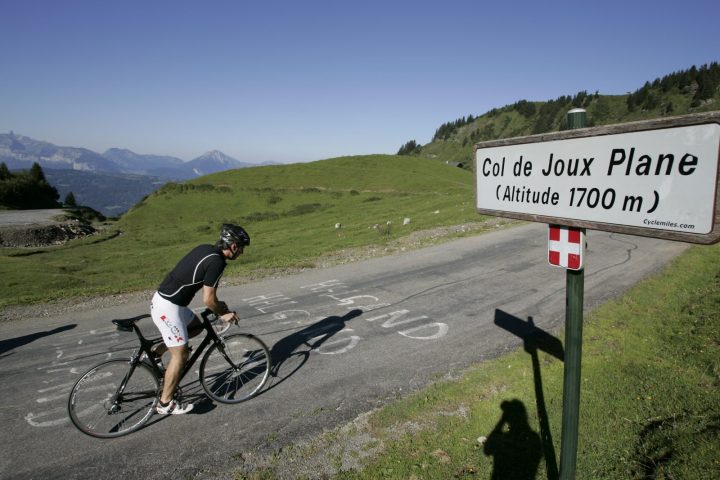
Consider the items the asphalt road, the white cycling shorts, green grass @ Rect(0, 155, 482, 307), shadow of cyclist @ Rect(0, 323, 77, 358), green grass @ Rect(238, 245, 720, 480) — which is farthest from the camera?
green grass @ Rect(0, 155, 482, 307)

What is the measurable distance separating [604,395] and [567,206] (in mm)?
4369

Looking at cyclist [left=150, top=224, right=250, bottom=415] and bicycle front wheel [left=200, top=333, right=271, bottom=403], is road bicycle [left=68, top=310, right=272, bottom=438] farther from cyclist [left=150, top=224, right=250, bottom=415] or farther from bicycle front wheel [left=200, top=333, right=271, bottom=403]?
cyclist [left=150, top=224, right=250, bottom=415]

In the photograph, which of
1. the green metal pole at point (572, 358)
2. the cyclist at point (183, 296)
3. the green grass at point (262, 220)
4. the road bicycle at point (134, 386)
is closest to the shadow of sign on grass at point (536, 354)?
the green metal pole at point (572, 358)

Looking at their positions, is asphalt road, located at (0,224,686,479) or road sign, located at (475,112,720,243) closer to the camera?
road sign, located at (475,112,720,243)

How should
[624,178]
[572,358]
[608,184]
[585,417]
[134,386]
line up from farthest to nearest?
[134,386]
[585,417]
[572,358]
[608,184]
[624,178]

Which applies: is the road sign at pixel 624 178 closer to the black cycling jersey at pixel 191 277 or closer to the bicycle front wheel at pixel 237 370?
the black cycling jersey at pixel 191 277

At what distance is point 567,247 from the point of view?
11.7 feet

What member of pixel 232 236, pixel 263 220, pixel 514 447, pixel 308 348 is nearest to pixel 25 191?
pixel 263 220

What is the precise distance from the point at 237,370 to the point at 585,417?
5.72 meters

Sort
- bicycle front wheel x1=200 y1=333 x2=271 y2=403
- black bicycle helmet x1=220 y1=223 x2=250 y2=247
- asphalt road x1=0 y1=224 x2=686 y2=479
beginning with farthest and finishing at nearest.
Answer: bicycle front wheel x1=200 y1=333 x2=271 y2=403
black bicycle helmet x1=220 y1=223 x2=250 y2=247
asphalt road x1=0 y1=224 x2=686 y2=479

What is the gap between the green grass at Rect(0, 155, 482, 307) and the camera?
18.2 metres

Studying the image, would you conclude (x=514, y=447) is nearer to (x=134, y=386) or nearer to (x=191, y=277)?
(x=191, y=277)

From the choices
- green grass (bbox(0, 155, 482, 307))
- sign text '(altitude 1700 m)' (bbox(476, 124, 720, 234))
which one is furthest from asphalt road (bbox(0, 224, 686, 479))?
green grass (bbox(0, 155, 482, 307))

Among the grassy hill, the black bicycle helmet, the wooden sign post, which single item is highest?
the wooden sign post
